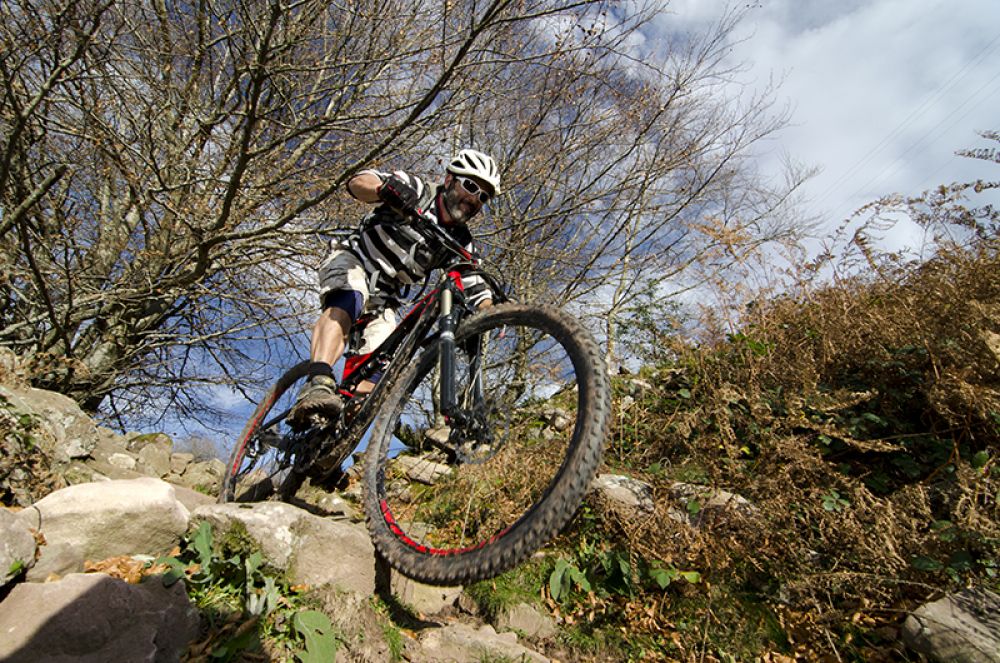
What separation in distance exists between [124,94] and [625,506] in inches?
217

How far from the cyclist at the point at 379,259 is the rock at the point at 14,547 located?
1.18 metres

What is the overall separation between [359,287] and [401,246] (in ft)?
1.17

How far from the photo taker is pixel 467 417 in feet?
7.49

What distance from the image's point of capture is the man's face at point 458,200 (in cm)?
303

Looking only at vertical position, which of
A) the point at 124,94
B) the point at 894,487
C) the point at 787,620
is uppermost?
the point at 124,94

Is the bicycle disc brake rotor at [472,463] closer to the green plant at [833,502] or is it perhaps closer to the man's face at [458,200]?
the man's face at [458,200]

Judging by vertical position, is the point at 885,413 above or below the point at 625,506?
above

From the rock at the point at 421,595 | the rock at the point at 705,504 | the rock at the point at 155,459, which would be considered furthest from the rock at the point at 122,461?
the rock at the point at 705,504

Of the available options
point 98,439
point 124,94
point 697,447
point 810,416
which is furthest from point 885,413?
point 124,94

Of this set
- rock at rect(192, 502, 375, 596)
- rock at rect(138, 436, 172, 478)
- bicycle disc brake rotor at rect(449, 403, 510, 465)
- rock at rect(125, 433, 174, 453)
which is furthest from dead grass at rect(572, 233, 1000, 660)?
rock at rect(125, 433, 174, 453)

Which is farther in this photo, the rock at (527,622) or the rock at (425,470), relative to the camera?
the rock at (425,470)

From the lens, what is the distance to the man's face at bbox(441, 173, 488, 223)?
3.03 meters

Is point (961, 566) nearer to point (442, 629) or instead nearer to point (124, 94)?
point (442, 629)

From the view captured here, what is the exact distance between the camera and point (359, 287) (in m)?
3.12
